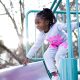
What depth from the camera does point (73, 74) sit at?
73.2 inches

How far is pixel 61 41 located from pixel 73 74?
4.23ft

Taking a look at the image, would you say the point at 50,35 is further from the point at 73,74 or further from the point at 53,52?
the point at 73,74

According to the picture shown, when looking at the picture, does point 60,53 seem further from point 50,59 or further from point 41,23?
point 41,23

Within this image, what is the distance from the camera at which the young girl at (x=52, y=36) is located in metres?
2.95

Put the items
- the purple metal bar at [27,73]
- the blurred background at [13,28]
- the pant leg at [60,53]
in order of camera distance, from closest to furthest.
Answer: the pant leg at [60,53]
the purple metal bar at [27,73]
the blurred background at [13,28]

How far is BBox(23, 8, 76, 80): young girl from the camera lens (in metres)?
2.95

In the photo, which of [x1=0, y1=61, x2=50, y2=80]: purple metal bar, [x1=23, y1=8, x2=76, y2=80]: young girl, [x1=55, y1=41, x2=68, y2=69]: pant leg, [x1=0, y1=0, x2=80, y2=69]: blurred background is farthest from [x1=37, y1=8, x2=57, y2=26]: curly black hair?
[x1=0, y1=0, x2=80, y2=69]: blurred background

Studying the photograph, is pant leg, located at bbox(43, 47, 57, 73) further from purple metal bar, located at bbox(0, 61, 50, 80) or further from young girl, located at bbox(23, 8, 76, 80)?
purple metal bar, located at bbox(0, 61, 50, 80)

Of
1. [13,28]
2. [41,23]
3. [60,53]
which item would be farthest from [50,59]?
[13,28]

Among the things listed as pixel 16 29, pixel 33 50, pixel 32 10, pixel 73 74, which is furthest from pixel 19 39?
pixel 73 74

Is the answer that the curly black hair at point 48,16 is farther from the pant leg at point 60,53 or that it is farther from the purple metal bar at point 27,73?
the purple metal bar at point 27,73

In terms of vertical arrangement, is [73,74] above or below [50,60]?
above

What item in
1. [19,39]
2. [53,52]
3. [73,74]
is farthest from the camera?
[19,39]

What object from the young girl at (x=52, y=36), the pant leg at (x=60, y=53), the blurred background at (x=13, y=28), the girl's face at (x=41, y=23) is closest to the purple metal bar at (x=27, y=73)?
the young girl at (x=52, y=36)
